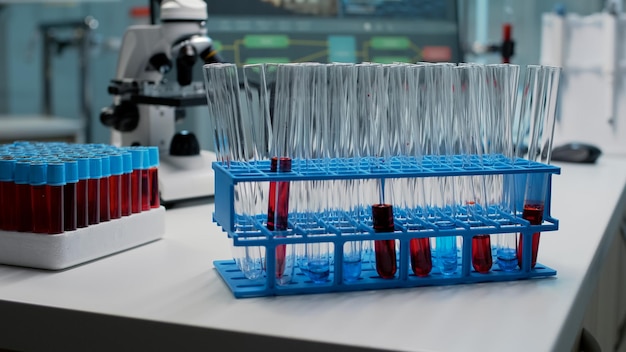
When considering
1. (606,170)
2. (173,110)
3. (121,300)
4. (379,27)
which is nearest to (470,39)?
(379,27)

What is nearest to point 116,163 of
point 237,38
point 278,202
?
point 278,202

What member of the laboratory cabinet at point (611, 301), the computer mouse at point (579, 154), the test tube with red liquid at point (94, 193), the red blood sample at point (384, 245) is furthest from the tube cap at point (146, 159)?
the computer mouse at point (579, 154)

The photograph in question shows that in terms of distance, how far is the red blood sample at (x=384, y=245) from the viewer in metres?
0.95

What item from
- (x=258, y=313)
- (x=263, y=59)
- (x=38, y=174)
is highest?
(x=263, y=59)

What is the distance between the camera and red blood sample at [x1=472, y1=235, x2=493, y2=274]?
995mm

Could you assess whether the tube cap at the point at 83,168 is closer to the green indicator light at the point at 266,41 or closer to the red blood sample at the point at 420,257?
the red blood sample at the point at 420,257

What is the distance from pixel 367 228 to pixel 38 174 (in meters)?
0.42

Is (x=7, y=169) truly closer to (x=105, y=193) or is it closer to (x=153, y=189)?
(x=105, y=193)

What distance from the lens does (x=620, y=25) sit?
95.4 inches

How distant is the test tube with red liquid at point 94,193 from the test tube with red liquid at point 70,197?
0.03m

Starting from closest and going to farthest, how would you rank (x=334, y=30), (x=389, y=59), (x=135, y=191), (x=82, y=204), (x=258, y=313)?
1. (x=258, y=313)
2. (x=82, y=204)
3. (x=135, y=191)
4. (x=334, y=30)
5. (x=389, y=59)

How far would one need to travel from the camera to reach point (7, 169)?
41.2 inches

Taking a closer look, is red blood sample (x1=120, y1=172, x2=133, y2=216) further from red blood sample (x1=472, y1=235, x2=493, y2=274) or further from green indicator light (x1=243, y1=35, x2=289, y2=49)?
green indicator light (x1=243, y1=35, x2=289, y2=49)

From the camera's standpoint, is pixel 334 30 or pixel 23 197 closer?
pixel 23 197
